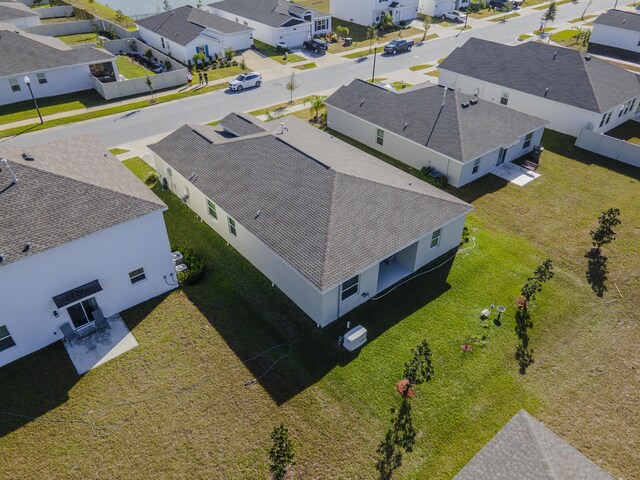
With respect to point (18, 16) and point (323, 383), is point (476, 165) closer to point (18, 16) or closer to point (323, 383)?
point (323, 383)

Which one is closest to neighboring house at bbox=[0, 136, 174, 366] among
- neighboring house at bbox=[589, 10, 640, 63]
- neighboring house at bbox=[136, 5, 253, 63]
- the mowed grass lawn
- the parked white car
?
the mowed grass lawn

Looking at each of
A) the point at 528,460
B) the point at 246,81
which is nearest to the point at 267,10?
the point at 246,81

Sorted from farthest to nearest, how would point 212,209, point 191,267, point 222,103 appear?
point 222,103 < point 212,209 < point 191,267

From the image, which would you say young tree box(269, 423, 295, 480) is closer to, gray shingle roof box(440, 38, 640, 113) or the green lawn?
gray shingle roof box(440, 38, 640, 113)

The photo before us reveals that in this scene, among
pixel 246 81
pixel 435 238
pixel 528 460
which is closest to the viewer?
pixel 528 460

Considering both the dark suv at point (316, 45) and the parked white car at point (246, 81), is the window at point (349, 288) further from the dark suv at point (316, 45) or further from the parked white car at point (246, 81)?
the dark suv at point (316, 45)

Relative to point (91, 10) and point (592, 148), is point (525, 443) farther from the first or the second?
point (91, 10)

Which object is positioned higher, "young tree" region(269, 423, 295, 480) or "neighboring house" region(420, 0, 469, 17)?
"neighboring house" region(420, 0, 469, 17)

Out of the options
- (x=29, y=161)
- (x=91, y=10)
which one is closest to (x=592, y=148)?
(x=29, y=161)
